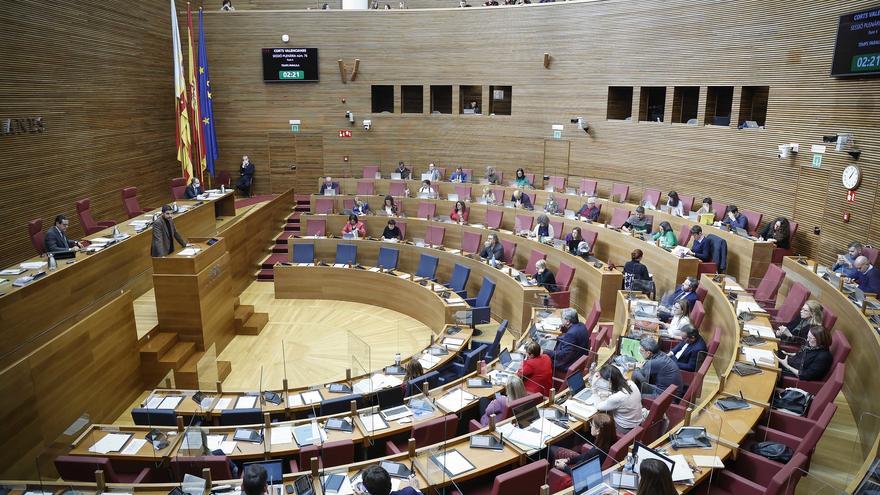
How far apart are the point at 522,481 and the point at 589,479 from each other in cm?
46

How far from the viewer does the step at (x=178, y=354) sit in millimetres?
8039

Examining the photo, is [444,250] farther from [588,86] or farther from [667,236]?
[588,86]

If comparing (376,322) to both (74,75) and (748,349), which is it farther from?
(74,75)

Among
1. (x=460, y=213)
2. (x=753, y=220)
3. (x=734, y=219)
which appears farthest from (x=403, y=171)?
(x=753, y=220)

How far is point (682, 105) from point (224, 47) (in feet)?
38.1

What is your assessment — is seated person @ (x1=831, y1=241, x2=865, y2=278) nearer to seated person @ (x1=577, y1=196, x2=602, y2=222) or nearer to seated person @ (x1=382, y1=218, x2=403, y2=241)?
seated person @ (x1=577, y1=196, x2=602, y2=222)

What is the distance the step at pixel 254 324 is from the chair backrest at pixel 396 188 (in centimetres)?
519

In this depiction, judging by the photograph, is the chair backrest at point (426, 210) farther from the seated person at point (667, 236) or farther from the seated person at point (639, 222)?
the seated person at point (667, 236)

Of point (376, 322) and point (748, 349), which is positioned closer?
point (748, 349)

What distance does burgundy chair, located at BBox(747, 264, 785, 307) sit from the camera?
788cm

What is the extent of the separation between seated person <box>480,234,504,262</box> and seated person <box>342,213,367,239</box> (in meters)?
2.99

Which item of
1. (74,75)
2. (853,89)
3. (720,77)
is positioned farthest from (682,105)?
(74,75)

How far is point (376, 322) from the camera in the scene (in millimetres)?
10695

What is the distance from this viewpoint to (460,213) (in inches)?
487
